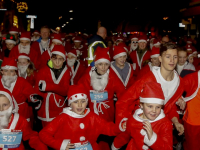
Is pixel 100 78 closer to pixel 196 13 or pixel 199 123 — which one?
pixel 199 123

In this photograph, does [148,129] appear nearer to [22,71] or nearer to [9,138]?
[9,138]

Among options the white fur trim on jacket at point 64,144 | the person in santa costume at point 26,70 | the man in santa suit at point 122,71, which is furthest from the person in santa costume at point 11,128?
the man in santa suit at point 122,71

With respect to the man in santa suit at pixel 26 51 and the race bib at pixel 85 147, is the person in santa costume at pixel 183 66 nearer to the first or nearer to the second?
the race bib at pixel 85 147

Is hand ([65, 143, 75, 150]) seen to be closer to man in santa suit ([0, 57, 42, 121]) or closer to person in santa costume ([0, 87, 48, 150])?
person in santa costume ([0, 87, 48, 150])

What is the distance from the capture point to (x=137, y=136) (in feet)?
12.2

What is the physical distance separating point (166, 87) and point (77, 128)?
153 cm

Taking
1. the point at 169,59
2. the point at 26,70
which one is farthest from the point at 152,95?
the point at 26,70

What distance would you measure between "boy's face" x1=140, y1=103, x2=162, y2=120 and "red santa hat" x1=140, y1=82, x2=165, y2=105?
2.2 inches

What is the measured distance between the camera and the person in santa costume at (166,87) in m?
4.38

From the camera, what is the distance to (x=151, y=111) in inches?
146

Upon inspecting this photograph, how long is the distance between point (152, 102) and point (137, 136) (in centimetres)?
48

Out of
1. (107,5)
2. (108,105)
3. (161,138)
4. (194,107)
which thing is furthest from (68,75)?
(107,5)

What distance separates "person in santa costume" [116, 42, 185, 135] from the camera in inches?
172

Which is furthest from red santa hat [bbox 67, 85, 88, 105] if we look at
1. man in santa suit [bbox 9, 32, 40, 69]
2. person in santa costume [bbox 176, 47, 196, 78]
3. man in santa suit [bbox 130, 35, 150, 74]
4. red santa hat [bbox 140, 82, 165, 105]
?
man in santa suit [bbox 130, 35, 150, 74]
